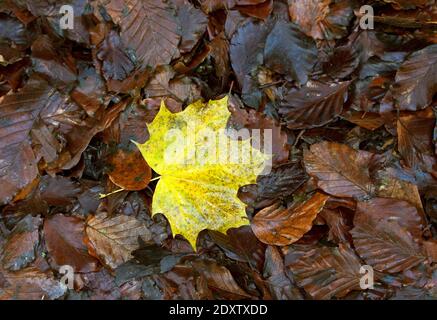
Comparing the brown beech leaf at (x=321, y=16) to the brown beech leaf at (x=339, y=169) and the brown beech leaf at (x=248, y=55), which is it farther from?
the brown beech leaf at (x=339, y=169)

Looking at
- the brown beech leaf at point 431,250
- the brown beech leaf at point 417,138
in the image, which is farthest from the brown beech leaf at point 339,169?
the brown beech leaf at point 431,250

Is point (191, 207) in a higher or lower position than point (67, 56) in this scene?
lower

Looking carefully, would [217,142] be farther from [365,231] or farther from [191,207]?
[365,231]

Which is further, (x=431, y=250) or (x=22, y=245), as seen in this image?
(x=22, y=245)

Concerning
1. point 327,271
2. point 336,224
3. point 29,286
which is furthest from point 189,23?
point 29,286

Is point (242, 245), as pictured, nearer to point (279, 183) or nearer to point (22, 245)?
point (279, 183)
